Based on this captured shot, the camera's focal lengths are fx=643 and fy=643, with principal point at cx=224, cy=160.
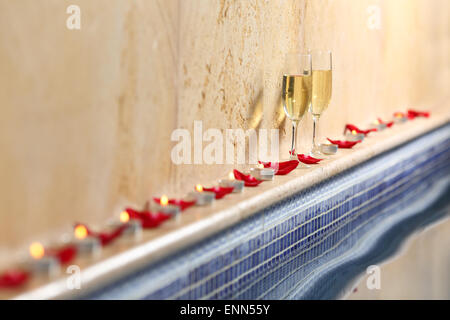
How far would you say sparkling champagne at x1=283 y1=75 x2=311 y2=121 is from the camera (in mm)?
2201

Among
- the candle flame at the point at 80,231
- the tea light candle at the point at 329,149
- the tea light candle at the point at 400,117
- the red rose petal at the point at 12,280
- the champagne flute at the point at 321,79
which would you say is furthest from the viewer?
the tea light candle at the point at 400,117

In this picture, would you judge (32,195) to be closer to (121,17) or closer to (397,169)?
(121,17)

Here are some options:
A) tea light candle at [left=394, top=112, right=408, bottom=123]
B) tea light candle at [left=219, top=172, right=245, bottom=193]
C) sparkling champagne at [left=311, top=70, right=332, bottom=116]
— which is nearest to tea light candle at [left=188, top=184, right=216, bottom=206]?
tea light candle at [left=219, top=172, right=245, bottom=193]

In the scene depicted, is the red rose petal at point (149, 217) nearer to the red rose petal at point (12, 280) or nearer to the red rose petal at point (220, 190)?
the red rose petal at point (220, 190)

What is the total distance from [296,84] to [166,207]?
0.80 m

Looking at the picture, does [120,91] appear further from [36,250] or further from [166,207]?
[36,250]

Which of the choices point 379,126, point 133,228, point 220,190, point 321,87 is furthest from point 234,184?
point 379,126

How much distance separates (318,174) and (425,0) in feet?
8.70

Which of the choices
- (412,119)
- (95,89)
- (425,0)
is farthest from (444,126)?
(95,89)

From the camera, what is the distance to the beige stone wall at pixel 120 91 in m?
1.25

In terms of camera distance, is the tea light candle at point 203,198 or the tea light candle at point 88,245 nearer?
the tea light candle at point 88,245

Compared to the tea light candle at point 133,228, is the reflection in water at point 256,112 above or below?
above

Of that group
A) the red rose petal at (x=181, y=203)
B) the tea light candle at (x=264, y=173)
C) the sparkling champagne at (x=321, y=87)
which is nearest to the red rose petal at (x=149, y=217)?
the red rose petal at (x=181, y=203)

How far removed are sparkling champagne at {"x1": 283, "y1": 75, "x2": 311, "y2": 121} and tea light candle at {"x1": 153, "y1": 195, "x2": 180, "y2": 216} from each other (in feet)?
2.27
